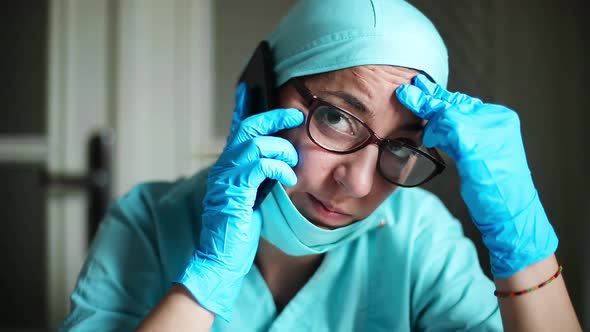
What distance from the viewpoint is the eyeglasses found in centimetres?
85

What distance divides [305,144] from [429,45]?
31cm

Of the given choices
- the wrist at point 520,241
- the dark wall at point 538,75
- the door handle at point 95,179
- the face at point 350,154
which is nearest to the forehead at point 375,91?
the face at point 350,154

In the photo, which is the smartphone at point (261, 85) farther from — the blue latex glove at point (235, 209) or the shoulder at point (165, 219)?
the shoulder at point (165, 219)

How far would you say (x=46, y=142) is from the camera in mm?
1760

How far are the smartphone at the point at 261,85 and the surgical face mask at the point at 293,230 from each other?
0.08ft

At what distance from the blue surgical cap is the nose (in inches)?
6.5

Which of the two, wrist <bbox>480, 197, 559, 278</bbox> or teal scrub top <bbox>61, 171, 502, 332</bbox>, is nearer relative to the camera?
wrist <bbox>480, 197, 559, 278</bbox>

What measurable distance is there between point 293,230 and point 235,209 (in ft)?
0.46

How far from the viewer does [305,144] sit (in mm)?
899

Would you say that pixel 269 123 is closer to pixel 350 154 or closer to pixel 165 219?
pixel 350 154

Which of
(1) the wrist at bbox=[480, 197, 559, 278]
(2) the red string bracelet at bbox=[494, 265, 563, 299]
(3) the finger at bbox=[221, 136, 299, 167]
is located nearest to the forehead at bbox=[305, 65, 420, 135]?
(3) the finger at bbox=[221, 136, 299, 167]

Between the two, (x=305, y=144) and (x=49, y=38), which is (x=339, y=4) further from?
(x=49, y=38)

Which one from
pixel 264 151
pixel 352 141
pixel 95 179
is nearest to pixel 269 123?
pixel 264 151

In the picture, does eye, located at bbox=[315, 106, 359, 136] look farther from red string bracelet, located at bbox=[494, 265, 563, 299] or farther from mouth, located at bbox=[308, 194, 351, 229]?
red string bracelet, located at bbox=[494, 265, 563, 299]
